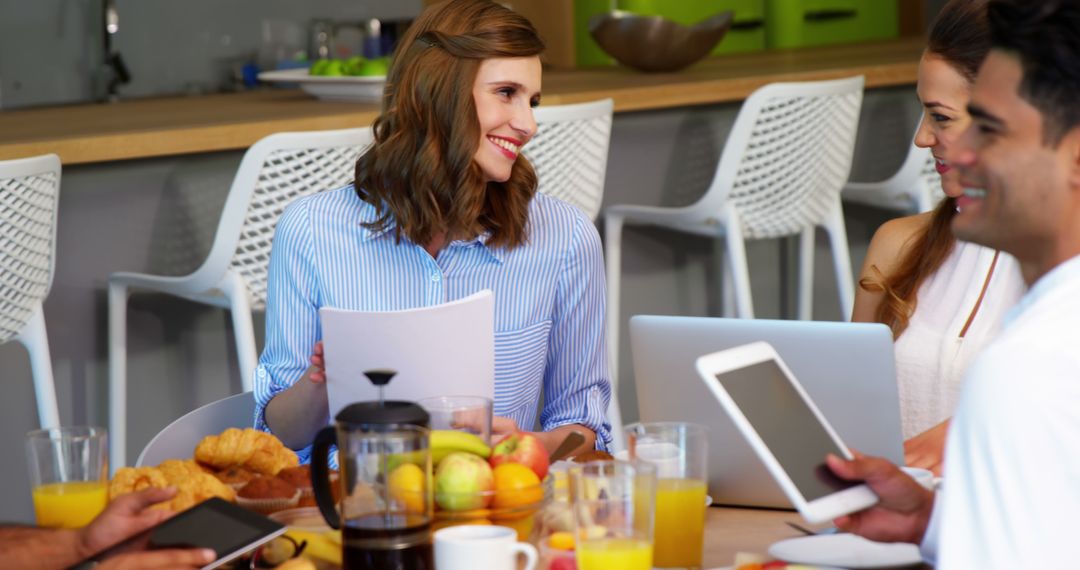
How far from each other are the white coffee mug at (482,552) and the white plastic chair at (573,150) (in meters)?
1.85

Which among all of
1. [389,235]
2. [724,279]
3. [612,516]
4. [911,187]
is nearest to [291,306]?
[389,235]

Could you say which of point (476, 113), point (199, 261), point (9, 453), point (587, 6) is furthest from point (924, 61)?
point (587, 6)

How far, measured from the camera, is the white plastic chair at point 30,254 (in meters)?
2.51

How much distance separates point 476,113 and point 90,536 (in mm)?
929

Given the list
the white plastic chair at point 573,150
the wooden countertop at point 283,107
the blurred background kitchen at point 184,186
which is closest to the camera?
the wooden countertop at point 283,107

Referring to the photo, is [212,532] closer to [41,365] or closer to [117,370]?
[41,365]

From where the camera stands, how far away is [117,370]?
2.88 meters

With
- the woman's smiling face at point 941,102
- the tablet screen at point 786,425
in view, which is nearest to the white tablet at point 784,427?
the tablet screen at point 786,425

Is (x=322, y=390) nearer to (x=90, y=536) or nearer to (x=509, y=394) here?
(x=509, y=394)

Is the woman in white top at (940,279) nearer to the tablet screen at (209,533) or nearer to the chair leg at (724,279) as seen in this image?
the tablet screen at (209,533)

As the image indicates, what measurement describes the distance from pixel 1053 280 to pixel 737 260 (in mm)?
2405

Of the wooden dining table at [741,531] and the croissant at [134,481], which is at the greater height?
the croissant at [134,481]

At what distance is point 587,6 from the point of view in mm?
5395

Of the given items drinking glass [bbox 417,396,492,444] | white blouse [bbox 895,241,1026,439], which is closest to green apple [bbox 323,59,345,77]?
white blouse [bbox 895,241,1026,439]
